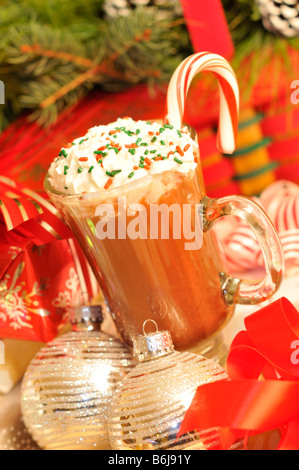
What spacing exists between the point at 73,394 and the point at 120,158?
28 cm

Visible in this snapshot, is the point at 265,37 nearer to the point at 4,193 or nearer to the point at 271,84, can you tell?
the point at 271,84

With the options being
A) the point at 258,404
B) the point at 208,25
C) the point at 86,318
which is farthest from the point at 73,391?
the point at 208,25

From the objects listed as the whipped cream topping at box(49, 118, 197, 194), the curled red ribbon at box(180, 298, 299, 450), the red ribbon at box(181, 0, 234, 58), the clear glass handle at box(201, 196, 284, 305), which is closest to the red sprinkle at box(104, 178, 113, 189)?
the whipped cream topping at box(49, 118, 197, 194)

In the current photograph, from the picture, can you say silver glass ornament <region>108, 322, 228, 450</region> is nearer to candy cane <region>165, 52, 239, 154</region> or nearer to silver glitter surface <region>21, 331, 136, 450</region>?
silver glitter surface <region>21, 331, 136, 450</region>

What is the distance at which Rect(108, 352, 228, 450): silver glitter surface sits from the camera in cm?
56

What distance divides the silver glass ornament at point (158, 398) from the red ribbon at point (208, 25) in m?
0.61

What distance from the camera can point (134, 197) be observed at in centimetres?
63

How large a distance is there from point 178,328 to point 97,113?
22.2 inches

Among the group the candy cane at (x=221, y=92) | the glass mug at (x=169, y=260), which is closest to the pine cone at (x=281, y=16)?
the candy cane at (x=221, y=92)

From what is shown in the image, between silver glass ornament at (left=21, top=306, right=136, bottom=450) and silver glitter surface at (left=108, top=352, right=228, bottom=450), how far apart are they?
6cm

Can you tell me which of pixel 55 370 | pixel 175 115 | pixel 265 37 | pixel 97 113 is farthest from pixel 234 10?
pixel 55 370

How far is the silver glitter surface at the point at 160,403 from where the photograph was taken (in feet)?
1.83

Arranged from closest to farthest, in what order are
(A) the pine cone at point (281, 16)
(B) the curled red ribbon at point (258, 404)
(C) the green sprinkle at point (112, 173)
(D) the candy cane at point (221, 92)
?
(B) the curled red ribbon at point (258, 404)
(C) the green sprinkle at point (112, 173)
(D) the candy cane at point (221, 92)
(A) the pine cone at point (281, 16)

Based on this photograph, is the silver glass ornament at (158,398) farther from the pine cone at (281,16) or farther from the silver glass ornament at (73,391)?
the pine cone at (281,16)
